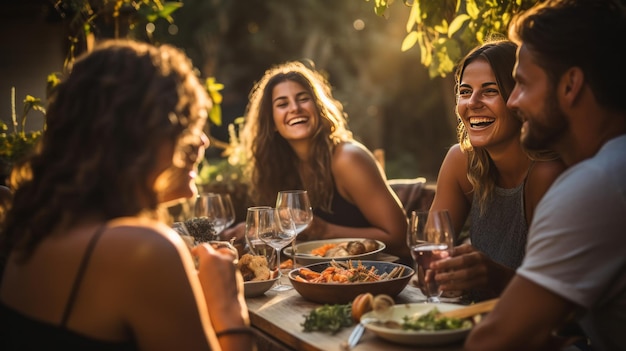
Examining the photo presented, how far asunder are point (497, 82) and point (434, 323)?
4.73 ft

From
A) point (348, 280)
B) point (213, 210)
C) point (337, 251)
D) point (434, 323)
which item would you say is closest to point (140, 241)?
point (434, 323)

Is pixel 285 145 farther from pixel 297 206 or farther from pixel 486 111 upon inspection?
pixel 486 111

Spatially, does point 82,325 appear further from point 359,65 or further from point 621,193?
point 359,65

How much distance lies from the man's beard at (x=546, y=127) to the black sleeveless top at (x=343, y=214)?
223cm

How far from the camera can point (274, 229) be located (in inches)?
103

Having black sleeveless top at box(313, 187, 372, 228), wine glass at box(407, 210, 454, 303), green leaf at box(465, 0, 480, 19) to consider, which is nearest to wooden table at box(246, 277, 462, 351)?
wine glass at box(407, 210, 454, 303)

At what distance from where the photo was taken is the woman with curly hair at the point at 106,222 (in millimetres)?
1479

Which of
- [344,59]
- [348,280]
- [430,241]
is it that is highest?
[344,59]

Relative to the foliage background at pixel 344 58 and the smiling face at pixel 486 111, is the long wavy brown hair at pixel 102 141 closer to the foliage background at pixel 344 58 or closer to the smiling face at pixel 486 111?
the smiling face at pixel 486 111

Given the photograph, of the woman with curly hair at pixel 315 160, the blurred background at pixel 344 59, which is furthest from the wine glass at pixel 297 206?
the blurred background at pixel 344 59

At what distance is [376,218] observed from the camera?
3945mm

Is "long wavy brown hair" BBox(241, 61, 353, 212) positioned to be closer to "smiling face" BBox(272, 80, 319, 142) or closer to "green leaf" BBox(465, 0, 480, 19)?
"smiling face" BBox(272, 80, 319, 142)

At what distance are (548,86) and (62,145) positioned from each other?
1330 millimetres

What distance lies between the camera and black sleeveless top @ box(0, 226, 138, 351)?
1489mm
